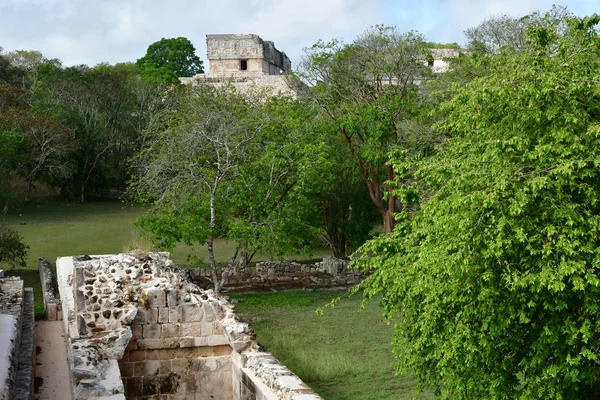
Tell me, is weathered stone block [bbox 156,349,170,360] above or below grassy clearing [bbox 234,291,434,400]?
above

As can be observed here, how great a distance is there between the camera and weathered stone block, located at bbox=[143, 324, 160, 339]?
29.2 ft

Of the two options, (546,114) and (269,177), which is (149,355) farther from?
(269,177)

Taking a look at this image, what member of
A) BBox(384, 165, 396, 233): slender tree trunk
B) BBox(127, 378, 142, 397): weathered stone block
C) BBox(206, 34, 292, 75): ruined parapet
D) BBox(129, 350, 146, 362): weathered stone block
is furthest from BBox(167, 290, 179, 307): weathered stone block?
BBox(206, 34, 292, 75): ruined parapet

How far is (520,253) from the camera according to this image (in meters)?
7.79

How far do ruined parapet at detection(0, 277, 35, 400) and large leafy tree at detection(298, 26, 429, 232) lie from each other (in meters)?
11.7

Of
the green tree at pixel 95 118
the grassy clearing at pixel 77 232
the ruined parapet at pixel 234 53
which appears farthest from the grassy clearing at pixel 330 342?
the ruined parapet at pixel 234 53

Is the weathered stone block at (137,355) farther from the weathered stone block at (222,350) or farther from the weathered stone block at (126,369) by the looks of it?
the weathered stone block at (222,350)

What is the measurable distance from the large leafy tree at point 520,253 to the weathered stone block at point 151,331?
3153 millimetres

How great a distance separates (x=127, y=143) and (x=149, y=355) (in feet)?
109

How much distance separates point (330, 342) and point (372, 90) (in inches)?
426

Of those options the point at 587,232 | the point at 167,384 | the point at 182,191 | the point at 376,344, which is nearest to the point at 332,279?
the point at 182,191

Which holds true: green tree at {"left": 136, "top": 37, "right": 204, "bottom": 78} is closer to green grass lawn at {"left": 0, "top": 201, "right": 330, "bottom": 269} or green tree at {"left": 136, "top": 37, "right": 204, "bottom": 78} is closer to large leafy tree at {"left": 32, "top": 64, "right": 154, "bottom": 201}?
large leafy tree at {"left": 32, "top": 64, "right": 154, "bottom": 201}

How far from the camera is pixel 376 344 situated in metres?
14.4

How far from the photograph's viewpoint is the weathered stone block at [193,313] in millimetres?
9000
